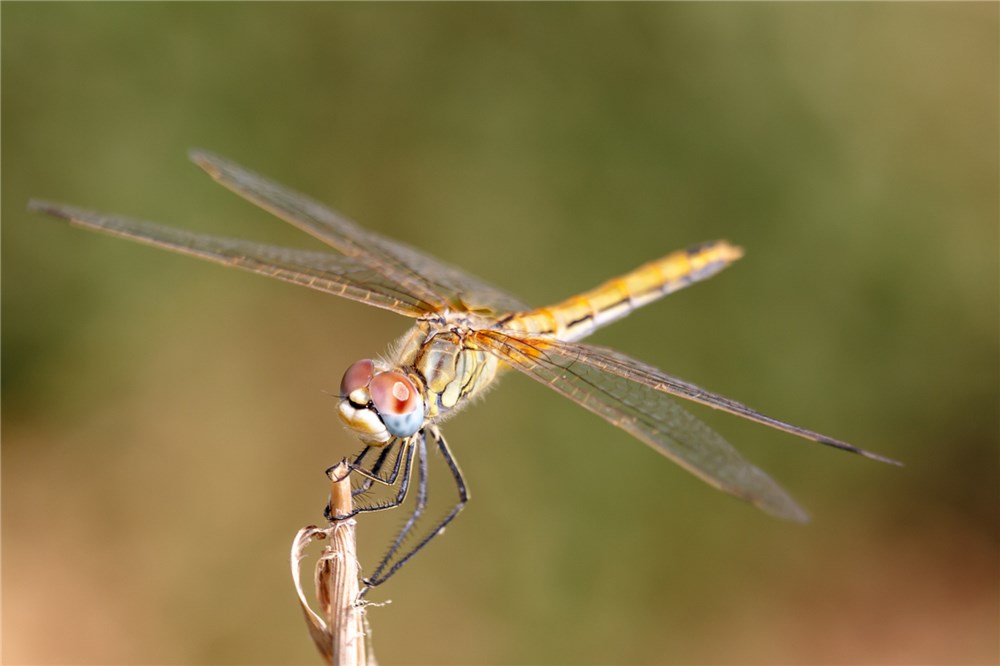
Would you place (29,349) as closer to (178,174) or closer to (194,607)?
(178,174)

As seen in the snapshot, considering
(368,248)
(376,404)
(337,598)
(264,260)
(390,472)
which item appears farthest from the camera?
(368,248)

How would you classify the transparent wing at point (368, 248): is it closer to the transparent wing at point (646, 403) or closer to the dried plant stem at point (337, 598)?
the transparent wing at point (646, 403)

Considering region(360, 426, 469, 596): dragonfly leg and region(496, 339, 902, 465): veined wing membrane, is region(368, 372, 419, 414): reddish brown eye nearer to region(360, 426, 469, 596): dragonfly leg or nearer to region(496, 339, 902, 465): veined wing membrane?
region(360, 426, 469, 596): dragonfly leg

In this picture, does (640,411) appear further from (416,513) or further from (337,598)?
(337,598)

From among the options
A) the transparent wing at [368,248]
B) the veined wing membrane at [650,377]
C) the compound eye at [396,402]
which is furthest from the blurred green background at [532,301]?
the compound eye at [396,402]

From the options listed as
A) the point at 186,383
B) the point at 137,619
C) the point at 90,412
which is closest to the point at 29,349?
the point at 90,412

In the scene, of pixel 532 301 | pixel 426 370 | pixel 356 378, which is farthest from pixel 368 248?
pixel 532 301

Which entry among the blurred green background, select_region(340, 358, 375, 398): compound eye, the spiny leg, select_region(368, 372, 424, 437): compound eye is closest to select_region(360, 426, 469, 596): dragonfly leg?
the spiny leg
